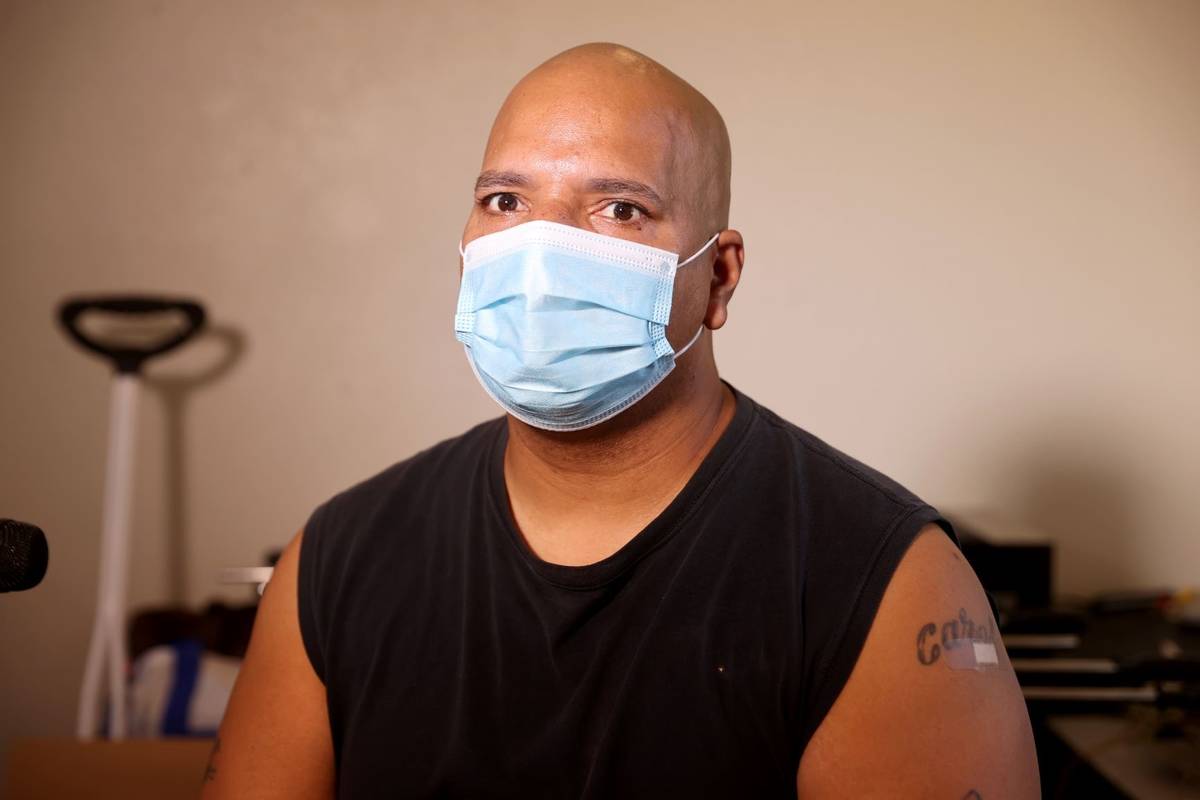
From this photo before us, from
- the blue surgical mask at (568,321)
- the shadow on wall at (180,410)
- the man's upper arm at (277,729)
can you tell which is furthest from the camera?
the shadow on wall at (180,410)

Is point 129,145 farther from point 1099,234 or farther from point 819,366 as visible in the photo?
point 1099,234

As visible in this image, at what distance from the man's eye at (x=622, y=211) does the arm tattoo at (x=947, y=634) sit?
51 cm

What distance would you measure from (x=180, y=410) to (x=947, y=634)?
206 centimetres

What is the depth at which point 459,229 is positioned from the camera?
2676 millimetres

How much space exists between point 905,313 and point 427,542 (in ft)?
4.81

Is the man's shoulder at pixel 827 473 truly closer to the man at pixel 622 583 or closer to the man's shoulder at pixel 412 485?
→ the man at pixel 622 583

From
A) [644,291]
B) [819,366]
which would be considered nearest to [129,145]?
[819,366]

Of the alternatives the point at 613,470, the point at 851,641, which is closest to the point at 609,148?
the point at 613,470

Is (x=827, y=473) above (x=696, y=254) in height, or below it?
below

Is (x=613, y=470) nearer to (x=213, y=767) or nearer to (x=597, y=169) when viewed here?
(x=597, y=169)

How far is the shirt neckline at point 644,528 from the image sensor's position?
129 cm

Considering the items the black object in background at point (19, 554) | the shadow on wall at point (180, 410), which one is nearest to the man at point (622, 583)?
the black object in background at point (19, 554)

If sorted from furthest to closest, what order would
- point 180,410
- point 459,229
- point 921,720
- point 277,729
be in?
point 180,410
point 459,229
point 277,729
point 921,720

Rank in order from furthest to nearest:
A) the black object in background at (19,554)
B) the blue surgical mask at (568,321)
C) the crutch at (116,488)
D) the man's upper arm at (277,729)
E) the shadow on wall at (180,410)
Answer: the shadow on wall at (180,410)
the crutch at (116,488)
the man's upper arm at (277,729)
the blue surgical mask at (568,321)
the black object in background at (19,554)
